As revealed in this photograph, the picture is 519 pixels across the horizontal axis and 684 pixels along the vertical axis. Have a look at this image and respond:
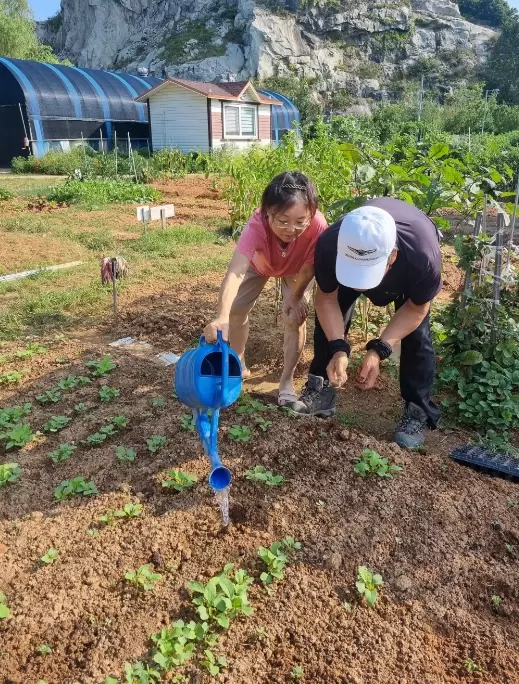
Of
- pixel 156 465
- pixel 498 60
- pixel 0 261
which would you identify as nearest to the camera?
pixel 156 465

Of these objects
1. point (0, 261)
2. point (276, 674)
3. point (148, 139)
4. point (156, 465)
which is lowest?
point (276, 674)

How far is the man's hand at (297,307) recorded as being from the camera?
2848mm

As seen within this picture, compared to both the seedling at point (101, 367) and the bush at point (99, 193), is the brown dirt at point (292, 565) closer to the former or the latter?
the seedling at point (101, 367)

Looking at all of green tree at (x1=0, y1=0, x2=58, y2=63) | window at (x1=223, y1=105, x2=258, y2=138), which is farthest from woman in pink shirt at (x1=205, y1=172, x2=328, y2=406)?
green tree at (x1=0, y1=0, x2=58, y2=63)

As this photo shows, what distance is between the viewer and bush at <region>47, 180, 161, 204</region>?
1038 centimetres

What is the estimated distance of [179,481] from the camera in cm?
231

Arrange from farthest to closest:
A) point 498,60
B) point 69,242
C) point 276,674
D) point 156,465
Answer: point 498,60, point 69,242, point 156,465, point 276,674

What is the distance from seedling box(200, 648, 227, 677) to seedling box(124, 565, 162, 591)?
0.32 metres

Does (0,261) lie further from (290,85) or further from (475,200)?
(290,85)

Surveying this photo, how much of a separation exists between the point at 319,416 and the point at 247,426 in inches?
16.2

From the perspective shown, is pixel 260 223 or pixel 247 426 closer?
pixel 260 223

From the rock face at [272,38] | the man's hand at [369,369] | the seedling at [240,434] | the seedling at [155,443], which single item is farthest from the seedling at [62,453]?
the rock face at [272,38]

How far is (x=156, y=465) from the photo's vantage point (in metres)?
2.46

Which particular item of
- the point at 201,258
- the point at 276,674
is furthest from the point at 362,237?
the point at 201,258
